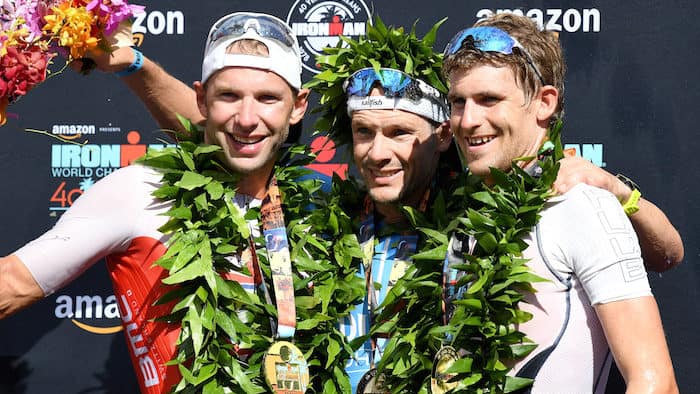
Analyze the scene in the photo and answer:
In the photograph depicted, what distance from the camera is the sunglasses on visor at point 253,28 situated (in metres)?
2.99

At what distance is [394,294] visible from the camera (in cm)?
283

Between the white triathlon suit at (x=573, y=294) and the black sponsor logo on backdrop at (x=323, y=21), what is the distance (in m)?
1.57

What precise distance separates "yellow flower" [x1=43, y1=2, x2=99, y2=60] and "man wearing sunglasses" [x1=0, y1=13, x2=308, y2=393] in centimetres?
40

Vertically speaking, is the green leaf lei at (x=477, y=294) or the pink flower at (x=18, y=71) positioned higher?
the pink flower at (x=18, y=71)

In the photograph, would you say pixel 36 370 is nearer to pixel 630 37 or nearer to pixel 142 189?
pixel 142 189

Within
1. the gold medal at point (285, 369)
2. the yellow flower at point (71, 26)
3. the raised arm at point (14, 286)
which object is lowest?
the gold medal at point (285, 369)

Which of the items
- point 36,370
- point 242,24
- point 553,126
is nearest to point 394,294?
point 553,126

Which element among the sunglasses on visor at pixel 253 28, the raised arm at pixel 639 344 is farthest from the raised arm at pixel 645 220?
the sunglasses on visor at pixel 253 28

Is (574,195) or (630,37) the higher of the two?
(630,37)

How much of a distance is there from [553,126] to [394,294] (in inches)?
26.4

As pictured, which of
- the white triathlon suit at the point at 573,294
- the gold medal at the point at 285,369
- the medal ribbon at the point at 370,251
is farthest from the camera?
the medal ribbon at the point at 370,251

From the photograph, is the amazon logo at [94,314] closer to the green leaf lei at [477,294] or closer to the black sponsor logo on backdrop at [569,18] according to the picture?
the green leaf lei at [477,294]

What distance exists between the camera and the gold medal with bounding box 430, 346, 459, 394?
8.38 feet

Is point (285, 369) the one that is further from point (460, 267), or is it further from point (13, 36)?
point (13, 36)
